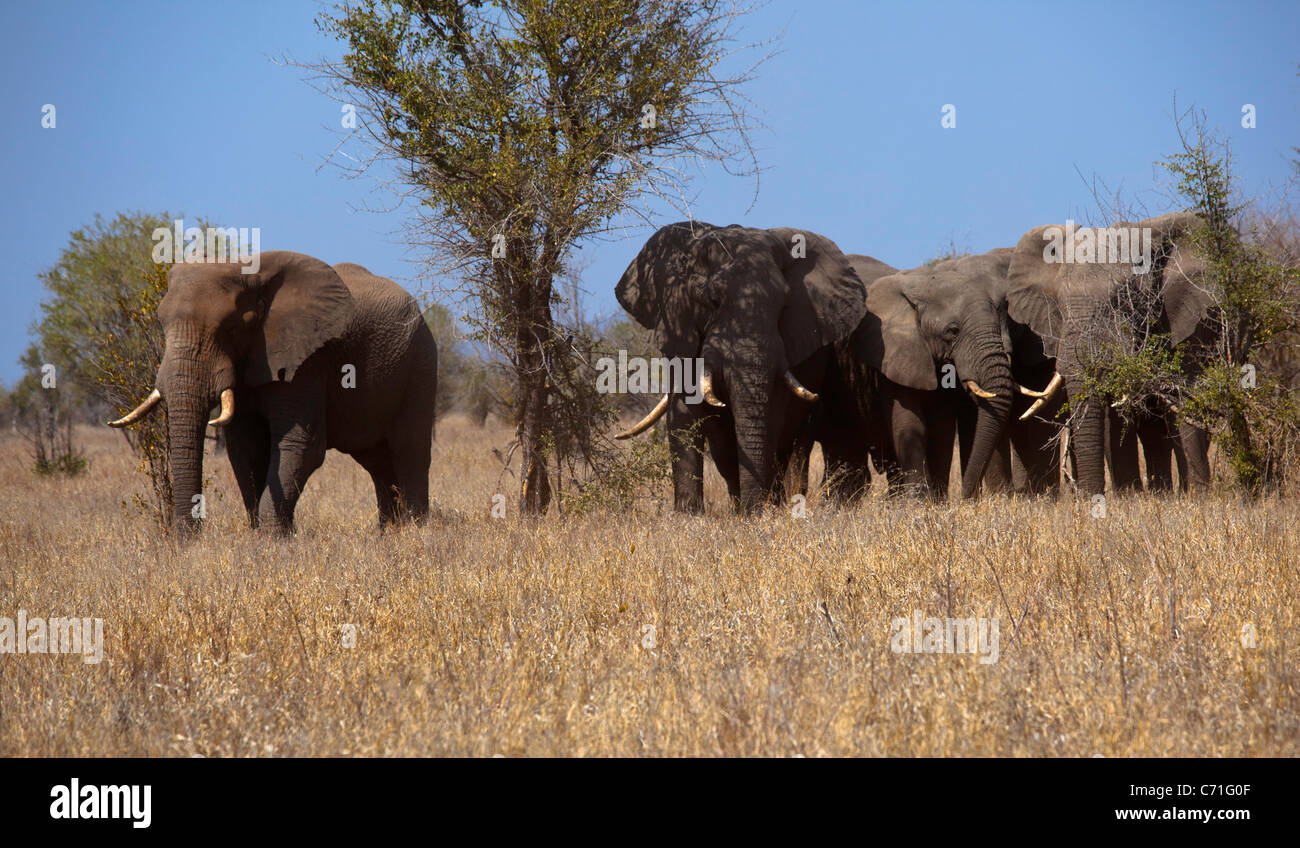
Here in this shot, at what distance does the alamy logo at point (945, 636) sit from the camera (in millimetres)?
5180

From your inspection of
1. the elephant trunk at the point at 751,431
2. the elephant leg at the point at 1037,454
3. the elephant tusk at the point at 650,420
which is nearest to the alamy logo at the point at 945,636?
the elephant trunk at the point at 751,431

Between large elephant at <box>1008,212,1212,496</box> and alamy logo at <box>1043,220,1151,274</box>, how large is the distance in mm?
11

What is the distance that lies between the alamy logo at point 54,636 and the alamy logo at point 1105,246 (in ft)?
33.6

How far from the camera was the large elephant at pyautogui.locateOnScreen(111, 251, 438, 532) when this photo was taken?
959cm

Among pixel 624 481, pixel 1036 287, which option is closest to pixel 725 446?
pixel 624 481

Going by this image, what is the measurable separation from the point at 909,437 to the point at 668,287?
326 cm

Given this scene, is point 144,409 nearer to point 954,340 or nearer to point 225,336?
point 225,336

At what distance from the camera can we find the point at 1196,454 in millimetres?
11172

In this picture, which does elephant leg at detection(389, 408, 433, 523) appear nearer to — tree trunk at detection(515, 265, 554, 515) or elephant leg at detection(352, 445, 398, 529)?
elephant leg at detection(352, 445, 398, 529)

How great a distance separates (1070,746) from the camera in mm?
4008

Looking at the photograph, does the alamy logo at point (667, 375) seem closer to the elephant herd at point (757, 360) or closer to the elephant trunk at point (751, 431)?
the elephant herd at point (757, 360)
